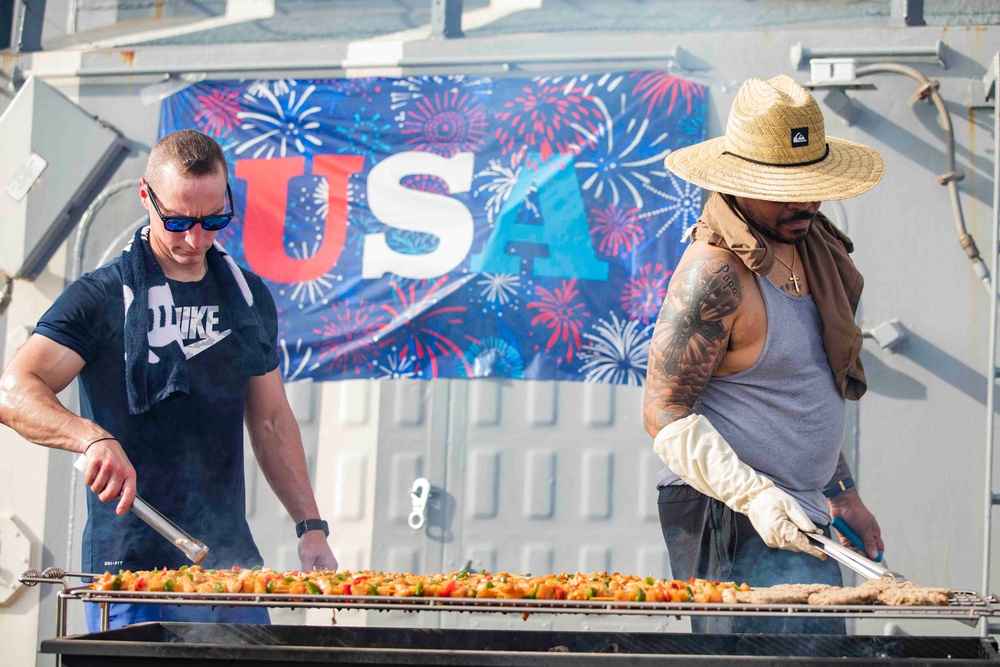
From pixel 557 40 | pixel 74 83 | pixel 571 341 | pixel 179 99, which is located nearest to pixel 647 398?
pixel 571 341

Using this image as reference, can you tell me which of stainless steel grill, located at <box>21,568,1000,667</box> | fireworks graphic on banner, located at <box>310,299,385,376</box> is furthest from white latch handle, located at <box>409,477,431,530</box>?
stainless steel grill, located at <box>21,568,1000,667</box>

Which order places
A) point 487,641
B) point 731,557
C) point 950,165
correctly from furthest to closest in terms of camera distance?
point 950,165 → point 731,557 → point 487,641

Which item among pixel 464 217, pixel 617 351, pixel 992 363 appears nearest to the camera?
pixel 992 363

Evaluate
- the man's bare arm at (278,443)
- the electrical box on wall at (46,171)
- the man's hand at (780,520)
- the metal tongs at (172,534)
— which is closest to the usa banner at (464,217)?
the electrical box on wall at (46,171)

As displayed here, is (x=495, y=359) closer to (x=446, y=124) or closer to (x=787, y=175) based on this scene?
(x=446, y=124)

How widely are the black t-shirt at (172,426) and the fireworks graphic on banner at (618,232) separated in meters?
2.07

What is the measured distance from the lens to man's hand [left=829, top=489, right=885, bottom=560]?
3.33 meters

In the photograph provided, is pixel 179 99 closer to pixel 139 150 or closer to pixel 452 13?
pixel 139 150

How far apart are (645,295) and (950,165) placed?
1498mm

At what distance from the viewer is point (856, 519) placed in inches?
132

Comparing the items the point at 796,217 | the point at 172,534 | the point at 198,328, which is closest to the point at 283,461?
the point at 198,328

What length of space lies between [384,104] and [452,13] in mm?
601

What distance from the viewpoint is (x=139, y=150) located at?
5.62 m

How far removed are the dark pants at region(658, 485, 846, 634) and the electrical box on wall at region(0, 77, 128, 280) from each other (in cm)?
388
